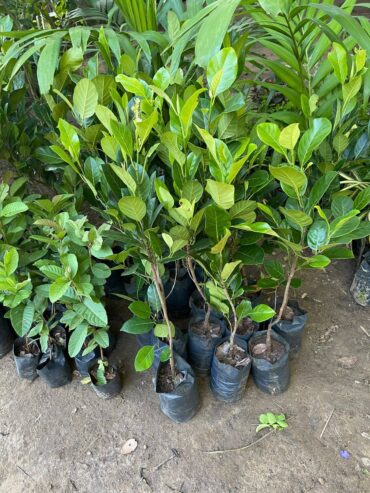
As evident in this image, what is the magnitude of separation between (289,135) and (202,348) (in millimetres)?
959

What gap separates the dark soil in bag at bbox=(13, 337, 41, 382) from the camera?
162 centimetres

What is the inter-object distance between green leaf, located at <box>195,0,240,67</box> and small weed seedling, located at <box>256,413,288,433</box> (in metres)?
1.21

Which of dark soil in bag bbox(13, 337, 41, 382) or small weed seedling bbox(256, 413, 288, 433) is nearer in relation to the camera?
small weed seedling bbox(256, 413, 288, 433)

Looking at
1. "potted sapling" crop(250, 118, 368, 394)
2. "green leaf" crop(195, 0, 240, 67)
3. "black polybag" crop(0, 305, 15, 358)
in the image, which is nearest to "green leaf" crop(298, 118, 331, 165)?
"potted sapling" crop(250, 118, 368, 394)

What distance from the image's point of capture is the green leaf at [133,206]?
0.93 m

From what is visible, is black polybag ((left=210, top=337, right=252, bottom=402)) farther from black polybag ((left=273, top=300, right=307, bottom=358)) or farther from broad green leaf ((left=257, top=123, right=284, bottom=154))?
broad green leaf ((left=257, top=123, right=284, bottom=154))

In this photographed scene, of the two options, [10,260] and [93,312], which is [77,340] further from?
[10,260]

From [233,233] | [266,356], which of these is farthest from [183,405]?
[233,233]

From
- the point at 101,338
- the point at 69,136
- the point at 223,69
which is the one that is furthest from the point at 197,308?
the point at 223,69

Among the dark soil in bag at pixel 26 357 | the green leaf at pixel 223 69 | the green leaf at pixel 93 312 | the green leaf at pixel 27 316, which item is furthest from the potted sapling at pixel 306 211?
the dark soil in bag at pixel 26 357

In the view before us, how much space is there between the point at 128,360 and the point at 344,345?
0.92 meters

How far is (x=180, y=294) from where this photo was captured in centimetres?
185

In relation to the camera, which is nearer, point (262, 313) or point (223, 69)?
point (223, 69)

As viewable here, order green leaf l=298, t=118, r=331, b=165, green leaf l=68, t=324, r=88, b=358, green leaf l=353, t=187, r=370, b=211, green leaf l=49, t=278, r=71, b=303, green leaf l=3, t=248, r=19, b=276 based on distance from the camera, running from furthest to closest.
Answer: green leaf l=68, t=324, r=88, b=358, green leaf l=3, t=248, r=19, b=276, green leaf l=49, t=278, r=71, b=303, green leaf l=353, t=187, r=370, b=211, green leaf l=298, t=118, r=331, b=165
